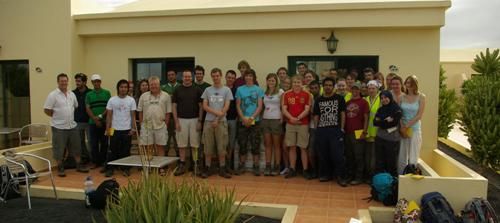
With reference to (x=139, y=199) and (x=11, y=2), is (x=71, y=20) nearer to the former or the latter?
(x=11, y=2)

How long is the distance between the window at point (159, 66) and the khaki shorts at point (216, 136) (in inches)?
95.5

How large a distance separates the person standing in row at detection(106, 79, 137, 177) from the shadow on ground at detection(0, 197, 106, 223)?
144cm

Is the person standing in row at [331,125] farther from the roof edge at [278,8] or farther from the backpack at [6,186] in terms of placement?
the backpack at [6,186]

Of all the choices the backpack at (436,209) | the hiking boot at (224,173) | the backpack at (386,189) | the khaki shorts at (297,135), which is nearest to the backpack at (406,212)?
the backpack at (436,209)

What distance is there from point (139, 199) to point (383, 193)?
10.8 feet

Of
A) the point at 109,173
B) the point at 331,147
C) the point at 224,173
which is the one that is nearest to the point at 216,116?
the point at 224,173

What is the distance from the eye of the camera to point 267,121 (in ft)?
22.7

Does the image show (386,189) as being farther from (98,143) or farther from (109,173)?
(98,143)

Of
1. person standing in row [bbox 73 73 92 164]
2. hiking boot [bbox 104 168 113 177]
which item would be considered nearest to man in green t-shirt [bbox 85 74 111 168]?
person standing in row [bbox 73 73 92 164]

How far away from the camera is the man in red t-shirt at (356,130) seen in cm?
640

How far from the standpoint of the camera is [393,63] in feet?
26.2

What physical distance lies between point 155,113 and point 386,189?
3.87 metres

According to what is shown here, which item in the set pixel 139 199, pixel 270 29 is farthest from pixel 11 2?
pixel 139 199

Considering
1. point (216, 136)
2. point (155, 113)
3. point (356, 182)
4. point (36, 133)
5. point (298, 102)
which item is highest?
point (298, 102)
